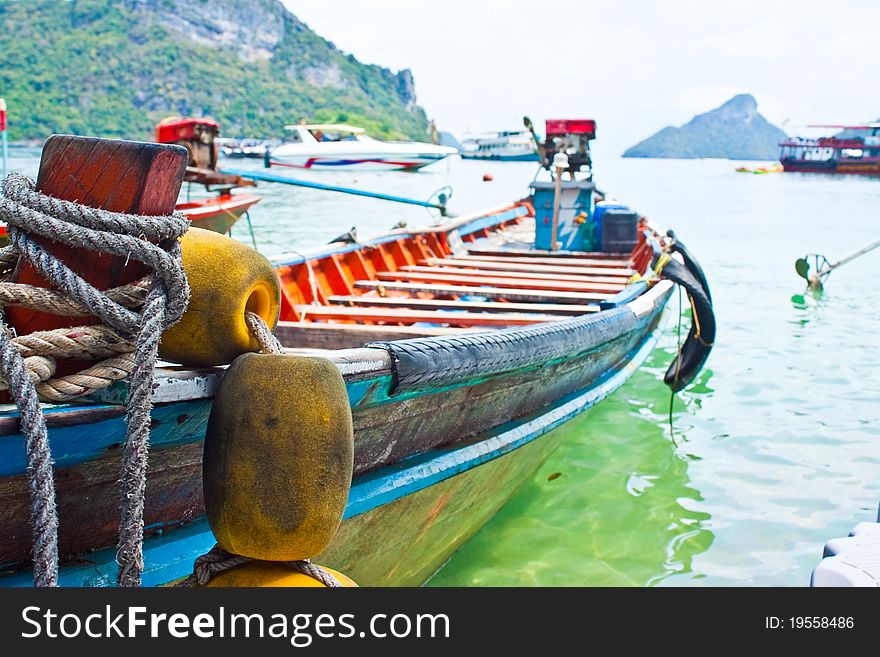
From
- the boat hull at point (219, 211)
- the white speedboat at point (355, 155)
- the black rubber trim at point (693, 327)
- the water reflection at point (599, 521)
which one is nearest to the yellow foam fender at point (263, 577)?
the water reflection at point (599, 521)

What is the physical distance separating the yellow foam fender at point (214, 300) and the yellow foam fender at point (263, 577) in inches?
21.4

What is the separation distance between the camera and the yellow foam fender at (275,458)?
193 cm

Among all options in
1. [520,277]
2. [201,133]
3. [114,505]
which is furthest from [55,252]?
[201,133]

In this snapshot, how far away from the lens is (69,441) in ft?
6.36

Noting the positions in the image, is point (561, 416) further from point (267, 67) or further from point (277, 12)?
point (277, 12)

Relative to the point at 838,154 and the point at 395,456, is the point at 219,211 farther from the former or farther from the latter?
the point at 838,154

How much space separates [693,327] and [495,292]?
1671mm

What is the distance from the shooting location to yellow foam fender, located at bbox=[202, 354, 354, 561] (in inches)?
76.1

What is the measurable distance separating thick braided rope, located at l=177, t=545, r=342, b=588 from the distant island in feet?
322

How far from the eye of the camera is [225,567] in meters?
2.04
